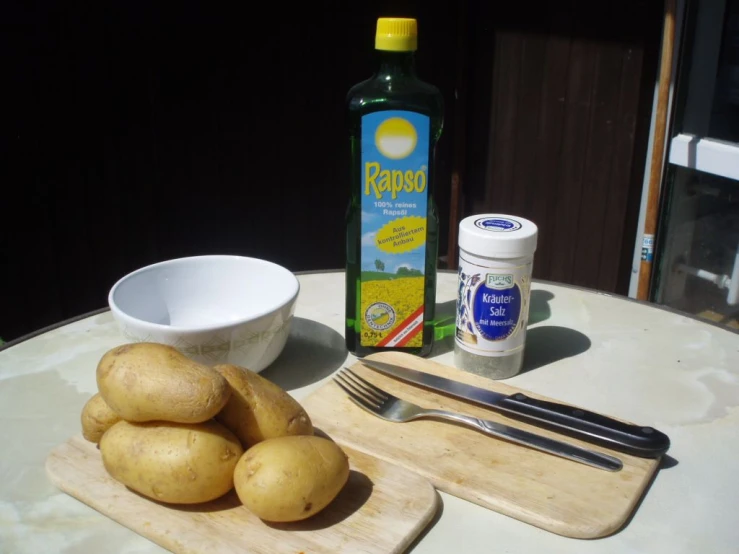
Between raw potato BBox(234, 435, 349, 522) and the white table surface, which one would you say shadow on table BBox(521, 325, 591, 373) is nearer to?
the white table surface

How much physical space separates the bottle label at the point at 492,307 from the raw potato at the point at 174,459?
34 centimetres

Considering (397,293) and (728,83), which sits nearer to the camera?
(397,293)

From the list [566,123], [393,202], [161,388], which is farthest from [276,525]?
[566,123]

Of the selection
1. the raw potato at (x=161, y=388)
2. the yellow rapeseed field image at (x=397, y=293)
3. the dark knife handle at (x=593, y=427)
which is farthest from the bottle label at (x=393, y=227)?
the raw potato at (x=161, y=388)

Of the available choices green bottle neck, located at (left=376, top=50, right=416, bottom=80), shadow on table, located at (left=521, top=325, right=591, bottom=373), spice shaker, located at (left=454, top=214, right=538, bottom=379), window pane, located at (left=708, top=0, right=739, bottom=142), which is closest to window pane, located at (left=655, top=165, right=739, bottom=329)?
window pane, located at (left=708, top=0, right=739, bottom=142)

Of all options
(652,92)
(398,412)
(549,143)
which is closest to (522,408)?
(398,412)

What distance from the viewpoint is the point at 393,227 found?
930mm

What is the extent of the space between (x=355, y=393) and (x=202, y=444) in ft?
0.83

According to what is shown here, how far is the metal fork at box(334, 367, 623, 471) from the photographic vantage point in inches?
28.8

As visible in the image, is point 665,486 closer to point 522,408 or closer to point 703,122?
point 522,408

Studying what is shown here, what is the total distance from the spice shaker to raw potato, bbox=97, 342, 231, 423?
0.34m

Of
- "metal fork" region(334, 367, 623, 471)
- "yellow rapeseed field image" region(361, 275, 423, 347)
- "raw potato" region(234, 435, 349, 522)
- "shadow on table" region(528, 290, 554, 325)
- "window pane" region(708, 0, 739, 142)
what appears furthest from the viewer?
"window pane" region(708, 0, 739, 142)

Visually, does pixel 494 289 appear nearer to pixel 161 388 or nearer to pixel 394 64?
pixel 394 64

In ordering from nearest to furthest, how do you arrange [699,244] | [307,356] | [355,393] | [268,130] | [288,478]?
[288,478] < [355,393] < [307,356] < [699,244] < [268,130]
